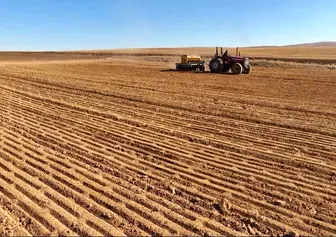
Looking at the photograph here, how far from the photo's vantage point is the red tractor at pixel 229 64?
75.9 feet

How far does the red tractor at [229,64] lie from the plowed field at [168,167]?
9926 millimetres

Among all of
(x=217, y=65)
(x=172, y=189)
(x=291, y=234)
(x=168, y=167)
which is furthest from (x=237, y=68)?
(x=291, y=234)

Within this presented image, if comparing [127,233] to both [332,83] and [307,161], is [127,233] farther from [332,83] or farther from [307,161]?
[332,83]

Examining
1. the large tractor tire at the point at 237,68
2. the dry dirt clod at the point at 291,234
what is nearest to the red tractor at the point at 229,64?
the large tractor tire at the point at 237,68

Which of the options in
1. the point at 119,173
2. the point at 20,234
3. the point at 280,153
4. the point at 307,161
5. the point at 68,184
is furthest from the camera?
the point at 280,153

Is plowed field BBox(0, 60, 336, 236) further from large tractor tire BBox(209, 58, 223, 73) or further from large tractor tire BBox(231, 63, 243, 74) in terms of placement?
large tractor tire BBox(209, 58, 223, 73)

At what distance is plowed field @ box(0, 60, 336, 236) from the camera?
15.5 feet

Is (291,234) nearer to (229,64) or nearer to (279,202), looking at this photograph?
(279,202)

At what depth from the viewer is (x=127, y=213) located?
4895 mm

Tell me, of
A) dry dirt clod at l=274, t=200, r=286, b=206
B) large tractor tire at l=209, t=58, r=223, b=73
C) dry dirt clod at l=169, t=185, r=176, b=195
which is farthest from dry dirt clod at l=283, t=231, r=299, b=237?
large tractor tire at l=209, t=58, r=223, b=73

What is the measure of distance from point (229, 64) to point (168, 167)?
1767 cm

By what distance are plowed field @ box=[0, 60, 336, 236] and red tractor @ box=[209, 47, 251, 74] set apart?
9926 millimetres

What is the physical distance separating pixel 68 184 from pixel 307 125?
626 cm

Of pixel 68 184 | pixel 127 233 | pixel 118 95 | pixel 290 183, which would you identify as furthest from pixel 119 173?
pixel 118 95
